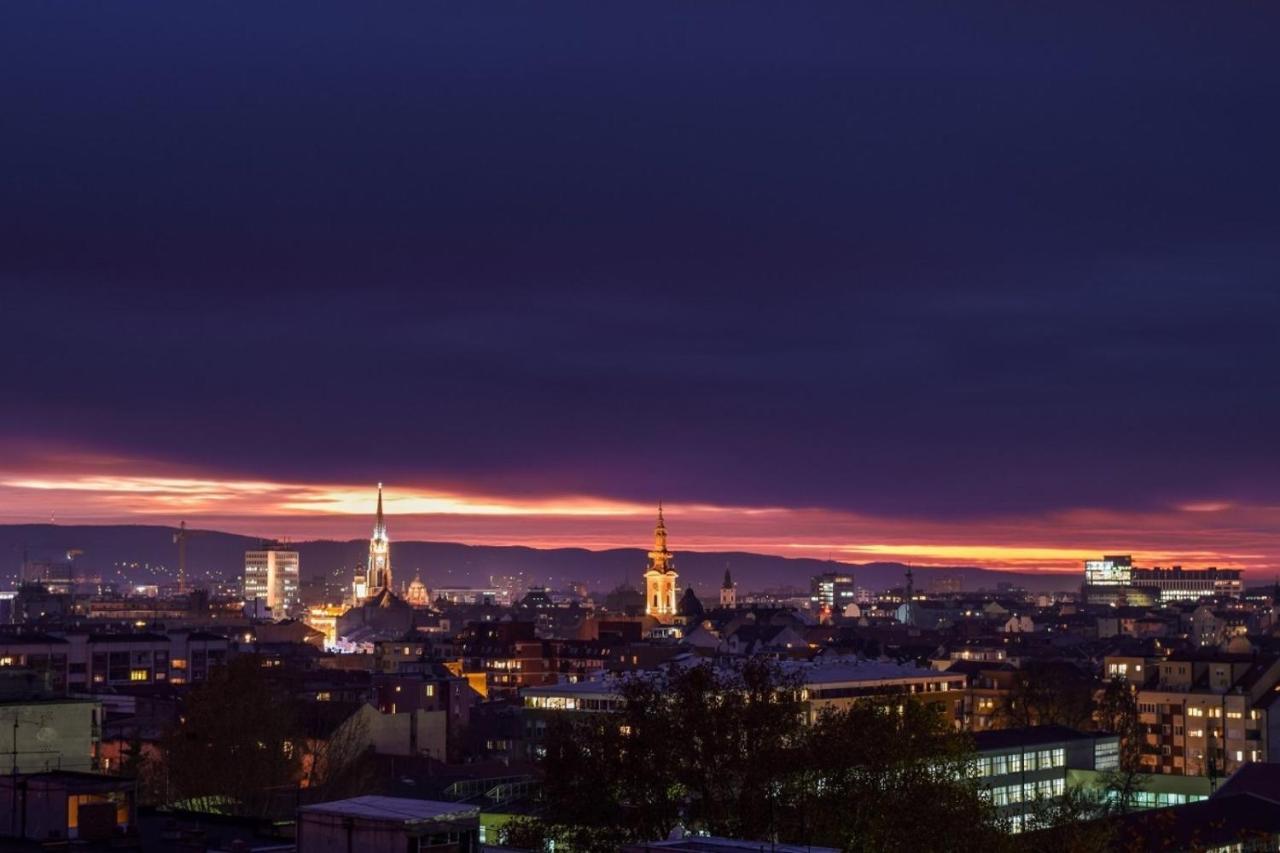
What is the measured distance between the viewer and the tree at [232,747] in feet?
249

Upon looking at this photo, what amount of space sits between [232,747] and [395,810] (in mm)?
47323

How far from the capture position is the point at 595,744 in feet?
164

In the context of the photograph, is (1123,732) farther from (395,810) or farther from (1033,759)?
(395,810)

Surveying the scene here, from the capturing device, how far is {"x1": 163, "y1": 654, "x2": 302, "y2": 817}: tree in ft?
249

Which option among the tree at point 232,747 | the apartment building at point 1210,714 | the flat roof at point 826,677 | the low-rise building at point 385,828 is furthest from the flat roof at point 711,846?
the apartment building at point 1210,714

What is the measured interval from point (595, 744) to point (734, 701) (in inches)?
142

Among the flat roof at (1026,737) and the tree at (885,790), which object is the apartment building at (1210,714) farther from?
the tree at (885,790)

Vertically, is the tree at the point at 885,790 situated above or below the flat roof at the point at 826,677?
above

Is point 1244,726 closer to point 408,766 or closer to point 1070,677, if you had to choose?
point 1070,677

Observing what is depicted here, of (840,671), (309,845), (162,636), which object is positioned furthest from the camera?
(162,636)

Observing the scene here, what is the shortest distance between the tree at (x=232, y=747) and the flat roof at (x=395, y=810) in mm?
39603

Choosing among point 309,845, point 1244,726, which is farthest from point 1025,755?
point 309,845

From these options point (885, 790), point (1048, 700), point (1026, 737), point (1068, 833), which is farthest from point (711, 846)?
point (1048, 700)

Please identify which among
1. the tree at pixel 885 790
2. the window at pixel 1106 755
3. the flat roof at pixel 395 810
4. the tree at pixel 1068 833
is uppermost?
the flat roof at pixel 395 810
